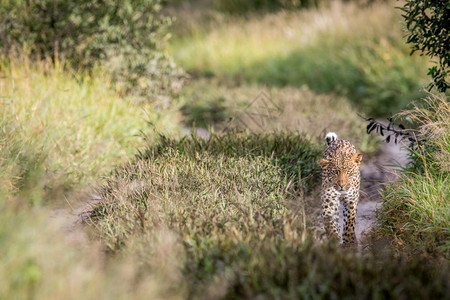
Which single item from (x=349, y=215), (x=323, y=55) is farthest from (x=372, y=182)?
(x=323, y=55)

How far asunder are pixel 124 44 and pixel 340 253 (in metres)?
6.31

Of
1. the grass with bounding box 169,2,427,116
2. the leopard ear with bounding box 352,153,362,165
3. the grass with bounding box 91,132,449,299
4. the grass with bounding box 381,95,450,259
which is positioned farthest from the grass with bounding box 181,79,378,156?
the leopard ear with bounding box 352,153,362,165

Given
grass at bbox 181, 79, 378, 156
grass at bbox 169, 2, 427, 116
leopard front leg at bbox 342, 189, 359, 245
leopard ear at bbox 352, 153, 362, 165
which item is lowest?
leopard front leg at bbox 342, 189, 359, 245

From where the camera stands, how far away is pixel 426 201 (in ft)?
18.0

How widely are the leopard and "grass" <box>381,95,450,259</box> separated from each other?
0.42m

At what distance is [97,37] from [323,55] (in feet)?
18.3

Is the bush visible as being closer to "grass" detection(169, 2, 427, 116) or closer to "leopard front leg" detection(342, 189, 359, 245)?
"grass" detection(169, 2, 427, 116)

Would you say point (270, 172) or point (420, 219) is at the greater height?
point (270, 172)

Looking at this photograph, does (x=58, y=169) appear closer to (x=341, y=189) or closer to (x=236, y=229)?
(x=236, y=229)

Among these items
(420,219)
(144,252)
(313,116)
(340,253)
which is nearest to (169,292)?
(144,252)

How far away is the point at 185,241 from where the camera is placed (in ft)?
14.6

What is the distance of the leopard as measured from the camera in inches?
214

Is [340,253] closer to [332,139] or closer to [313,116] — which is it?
[332,139]

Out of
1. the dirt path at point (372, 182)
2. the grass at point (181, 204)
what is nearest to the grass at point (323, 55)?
the grass at point (181, 204)
